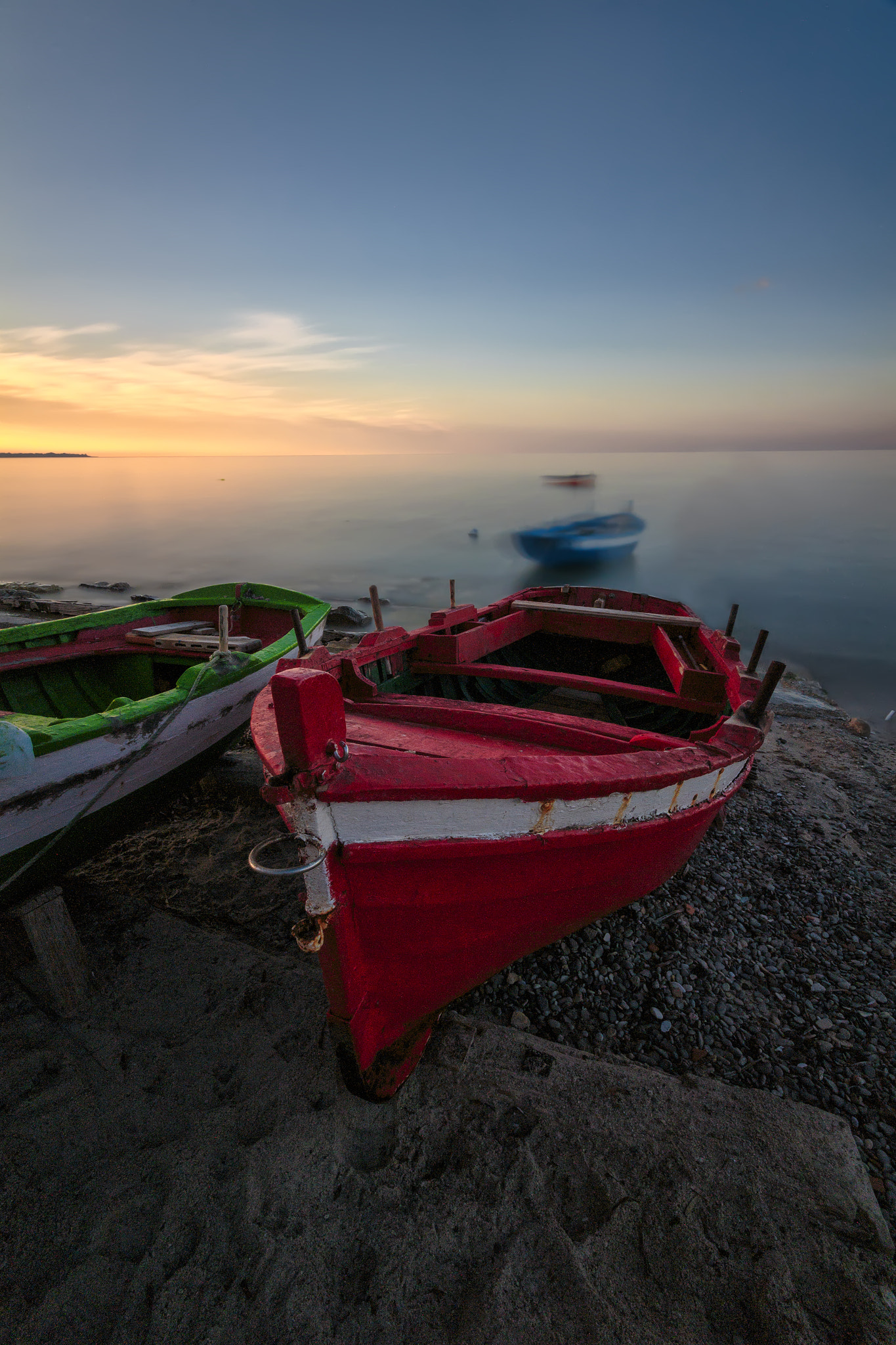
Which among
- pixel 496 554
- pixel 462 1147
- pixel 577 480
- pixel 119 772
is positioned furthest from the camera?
pixel 577 480

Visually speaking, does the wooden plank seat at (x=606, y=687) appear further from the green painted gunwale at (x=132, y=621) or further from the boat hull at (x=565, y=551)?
the boat hull at (x=565, y=551)

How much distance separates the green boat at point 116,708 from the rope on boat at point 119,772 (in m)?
0.01

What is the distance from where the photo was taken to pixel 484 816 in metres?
2.61

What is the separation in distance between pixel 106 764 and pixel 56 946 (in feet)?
4.02

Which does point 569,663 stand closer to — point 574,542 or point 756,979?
point 756,979

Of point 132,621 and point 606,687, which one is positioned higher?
point 132,621

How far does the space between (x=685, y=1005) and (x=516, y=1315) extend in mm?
2089

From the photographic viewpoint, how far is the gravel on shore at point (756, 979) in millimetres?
3463

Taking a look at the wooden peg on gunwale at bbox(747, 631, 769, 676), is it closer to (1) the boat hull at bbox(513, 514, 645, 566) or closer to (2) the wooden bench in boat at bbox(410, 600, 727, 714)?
(2) the wooden bench in boat at bbox(410, 600, 727, 714)

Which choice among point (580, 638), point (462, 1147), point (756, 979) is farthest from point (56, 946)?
point (580, 638)

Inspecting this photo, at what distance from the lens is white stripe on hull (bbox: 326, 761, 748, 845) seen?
7.79 ft

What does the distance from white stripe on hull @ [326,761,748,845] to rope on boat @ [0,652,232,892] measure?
2318 millimetres

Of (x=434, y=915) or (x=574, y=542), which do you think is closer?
(x=434, y=915)

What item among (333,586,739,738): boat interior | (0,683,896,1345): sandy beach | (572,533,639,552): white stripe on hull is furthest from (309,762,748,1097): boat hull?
(572,533,639,552): white stripe on hull
